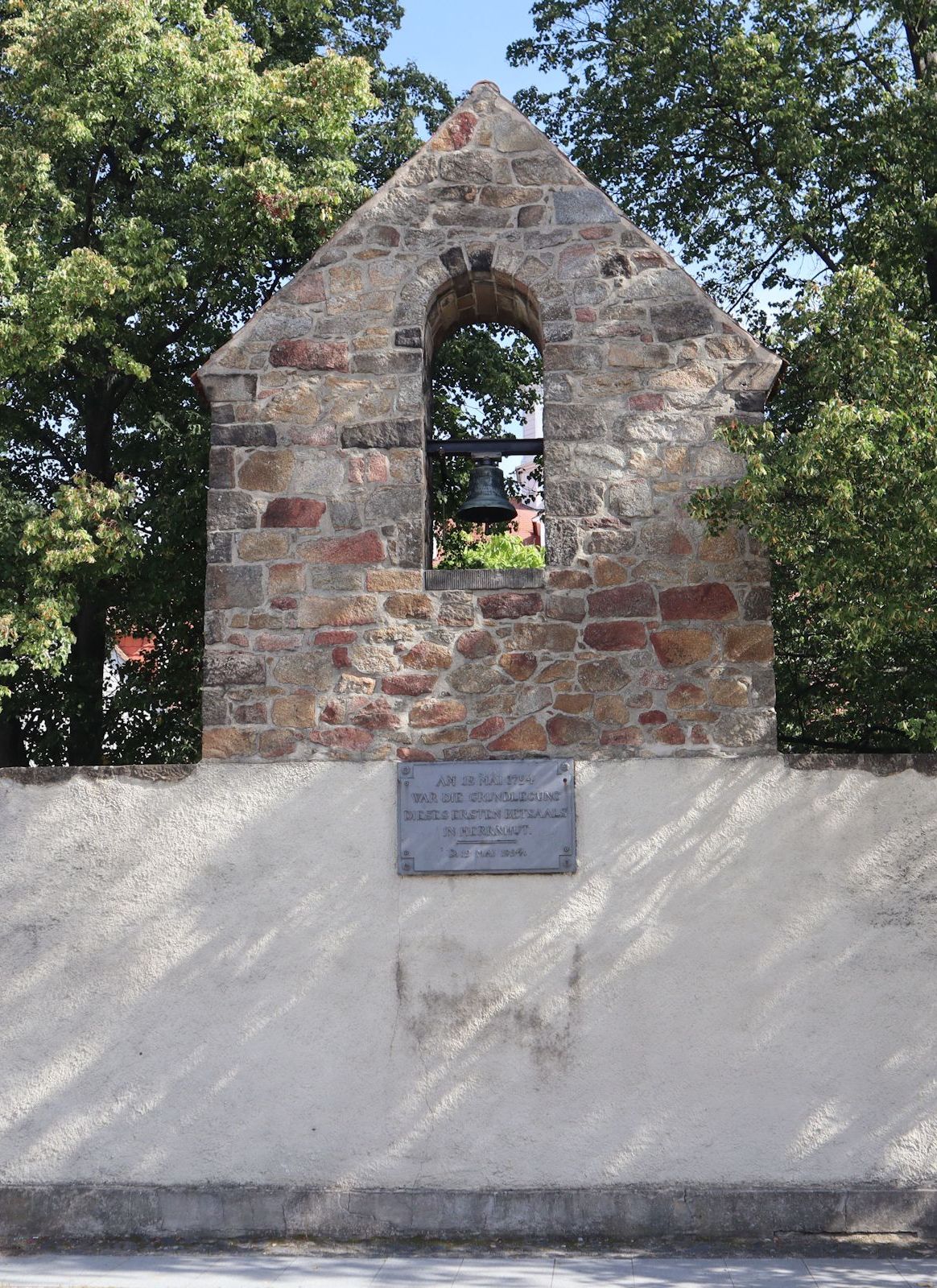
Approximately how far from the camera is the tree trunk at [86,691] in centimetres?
1157

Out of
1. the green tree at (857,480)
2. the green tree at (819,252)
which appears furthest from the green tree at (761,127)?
the green tree at (857,480)

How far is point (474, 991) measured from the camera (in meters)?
6.47

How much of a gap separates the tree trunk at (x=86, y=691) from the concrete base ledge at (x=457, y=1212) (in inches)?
219

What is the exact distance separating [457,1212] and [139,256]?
7326 mm

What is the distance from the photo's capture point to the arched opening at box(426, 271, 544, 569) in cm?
720

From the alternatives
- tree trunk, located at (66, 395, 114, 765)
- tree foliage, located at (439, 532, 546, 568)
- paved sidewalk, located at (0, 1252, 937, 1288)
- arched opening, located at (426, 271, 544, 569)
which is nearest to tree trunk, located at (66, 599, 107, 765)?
tree trunk, located at (66, 395, 114, 765)

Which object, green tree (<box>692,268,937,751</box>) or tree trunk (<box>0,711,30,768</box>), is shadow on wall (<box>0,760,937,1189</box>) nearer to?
green tree (<box>692,268,937,751</box>)

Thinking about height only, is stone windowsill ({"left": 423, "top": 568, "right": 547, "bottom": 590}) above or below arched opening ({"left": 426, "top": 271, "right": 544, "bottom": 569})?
below

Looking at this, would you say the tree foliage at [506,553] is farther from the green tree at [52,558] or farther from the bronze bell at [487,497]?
the bronze bell at [487,497]

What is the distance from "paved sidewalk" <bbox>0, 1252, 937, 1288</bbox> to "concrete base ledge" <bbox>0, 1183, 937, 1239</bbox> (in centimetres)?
25

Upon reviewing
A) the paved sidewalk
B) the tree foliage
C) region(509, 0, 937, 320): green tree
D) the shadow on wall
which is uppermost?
region(509, 0, 937, 320): green tree

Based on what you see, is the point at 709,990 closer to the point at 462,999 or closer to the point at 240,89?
the point at 462,999

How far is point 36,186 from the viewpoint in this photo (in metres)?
10.0

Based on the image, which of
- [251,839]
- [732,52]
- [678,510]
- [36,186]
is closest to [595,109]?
[732,52]
